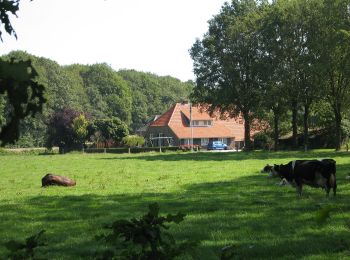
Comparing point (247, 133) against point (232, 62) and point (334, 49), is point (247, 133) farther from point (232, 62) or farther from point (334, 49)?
point (334, 49)

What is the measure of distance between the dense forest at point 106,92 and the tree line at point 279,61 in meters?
54.4

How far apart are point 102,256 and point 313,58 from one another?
167ft

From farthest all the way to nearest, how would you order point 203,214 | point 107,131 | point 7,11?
point 107,131 < point 203,214 < point 7,11

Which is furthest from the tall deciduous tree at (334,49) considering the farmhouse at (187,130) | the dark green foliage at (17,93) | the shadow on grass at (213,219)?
the dark green foliage at (17,93)

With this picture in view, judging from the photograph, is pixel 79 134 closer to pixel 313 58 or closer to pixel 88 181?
pixel 313 58

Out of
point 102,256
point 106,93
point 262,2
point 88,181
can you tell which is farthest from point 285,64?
point 106,93

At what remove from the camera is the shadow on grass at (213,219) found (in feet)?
27.6

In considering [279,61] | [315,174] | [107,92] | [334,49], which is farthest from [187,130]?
[315,174]

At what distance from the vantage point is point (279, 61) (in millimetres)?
A: 52594

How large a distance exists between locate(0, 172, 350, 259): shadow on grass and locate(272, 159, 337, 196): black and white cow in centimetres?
45

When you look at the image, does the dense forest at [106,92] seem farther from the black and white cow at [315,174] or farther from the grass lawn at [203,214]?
the black and white cow at [315,174]

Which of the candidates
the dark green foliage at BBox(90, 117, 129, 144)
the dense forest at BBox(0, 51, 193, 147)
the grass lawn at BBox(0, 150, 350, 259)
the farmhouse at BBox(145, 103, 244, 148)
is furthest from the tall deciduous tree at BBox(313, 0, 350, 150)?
the dense forest at BBox(0, 51, 193, 147)

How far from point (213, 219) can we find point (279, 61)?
43.9 meters

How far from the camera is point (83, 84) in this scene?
154m
